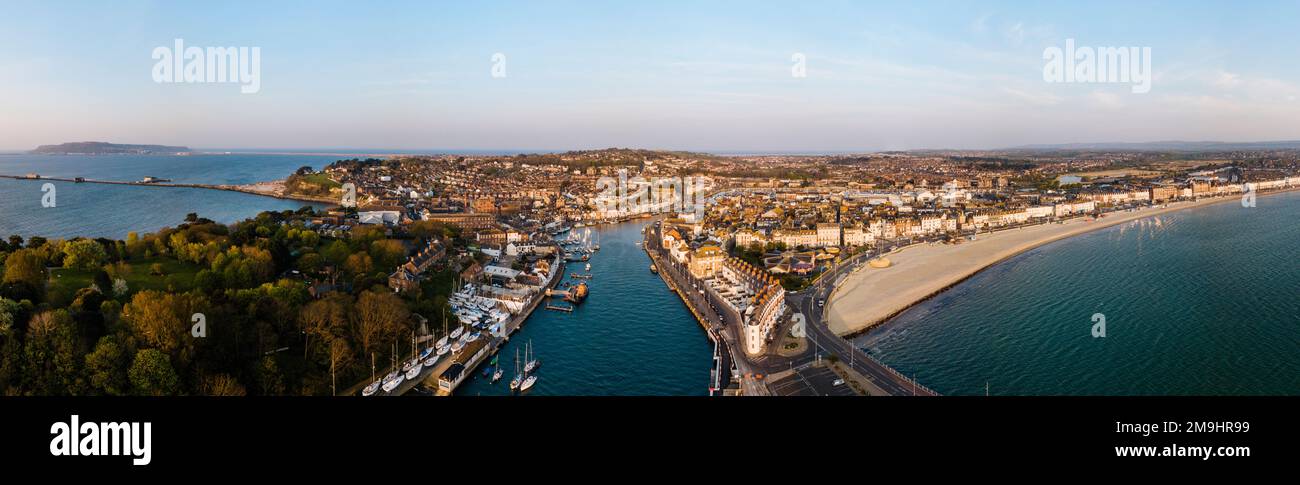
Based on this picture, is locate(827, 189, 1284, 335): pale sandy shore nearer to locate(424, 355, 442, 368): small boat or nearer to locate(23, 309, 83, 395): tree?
locate(424, 355, 442, 368): small boat

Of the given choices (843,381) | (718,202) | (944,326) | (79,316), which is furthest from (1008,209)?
(79,316)

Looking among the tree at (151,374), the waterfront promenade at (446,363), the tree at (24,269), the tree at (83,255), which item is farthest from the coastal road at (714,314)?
the tree at (83,255)

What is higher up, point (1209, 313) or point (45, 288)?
point (45, 288)

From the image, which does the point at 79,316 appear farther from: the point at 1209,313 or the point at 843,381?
the point at 1209,313

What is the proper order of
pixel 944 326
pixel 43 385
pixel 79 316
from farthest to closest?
pixel 944 326 < pixel 79 316 < pixel 43 385

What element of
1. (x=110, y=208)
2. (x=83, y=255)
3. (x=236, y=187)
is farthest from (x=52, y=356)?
(x=236, y=187)

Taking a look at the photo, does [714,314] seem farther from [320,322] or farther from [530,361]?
[320,322]
